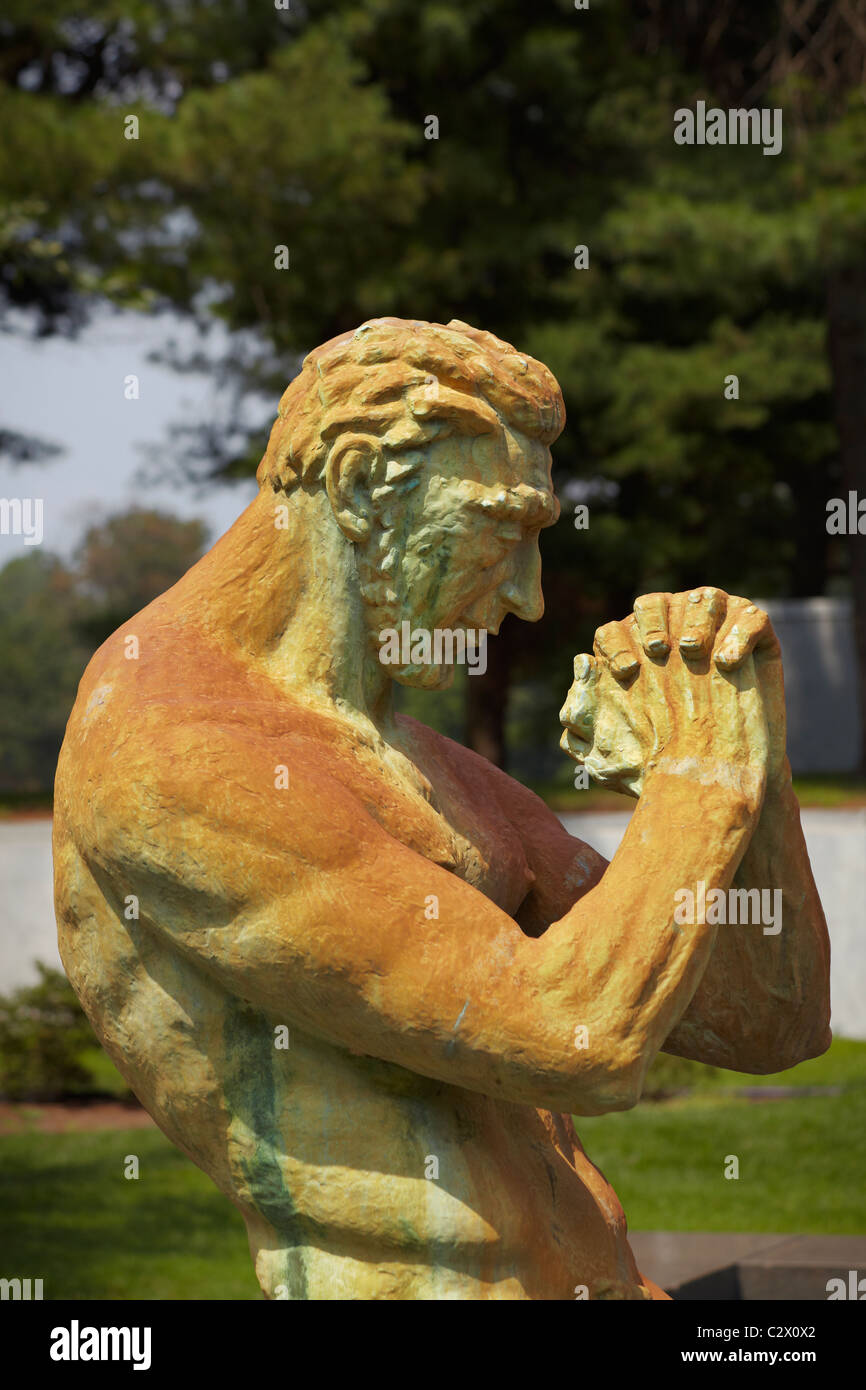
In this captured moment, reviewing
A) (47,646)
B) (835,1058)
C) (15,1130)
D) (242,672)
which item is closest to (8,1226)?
(15,1130)

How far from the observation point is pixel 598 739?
2.26 meters

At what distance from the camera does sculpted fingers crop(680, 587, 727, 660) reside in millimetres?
2172

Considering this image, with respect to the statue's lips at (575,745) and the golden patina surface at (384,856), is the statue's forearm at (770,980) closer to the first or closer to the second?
the golden patina surface at (384,856)

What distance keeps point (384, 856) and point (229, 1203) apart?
22.7 ft

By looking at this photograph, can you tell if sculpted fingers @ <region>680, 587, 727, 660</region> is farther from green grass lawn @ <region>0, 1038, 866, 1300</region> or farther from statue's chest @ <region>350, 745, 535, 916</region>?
green grass lawn @ <region>0, 1038, 866, 1300</region>

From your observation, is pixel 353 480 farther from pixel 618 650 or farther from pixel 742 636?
pixel 742 636

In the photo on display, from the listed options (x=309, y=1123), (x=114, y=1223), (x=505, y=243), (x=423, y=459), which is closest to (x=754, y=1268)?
(x=309, y=1123)

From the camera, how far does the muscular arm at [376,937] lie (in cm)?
199

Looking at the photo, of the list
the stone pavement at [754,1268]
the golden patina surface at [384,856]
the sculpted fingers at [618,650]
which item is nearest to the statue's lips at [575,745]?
the golden patina surface at [384,856]

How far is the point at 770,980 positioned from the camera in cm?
248

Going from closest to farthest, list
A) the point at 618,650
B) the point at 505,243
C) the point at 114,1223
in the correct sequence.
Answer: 1. the point at 618,650
2. the point at 114,1223
3. the point at 505,243

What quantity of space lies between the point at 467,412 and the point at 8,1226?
6464mm

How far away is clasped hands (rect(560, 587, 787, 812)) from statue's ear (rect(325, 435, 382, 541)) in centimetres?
37
